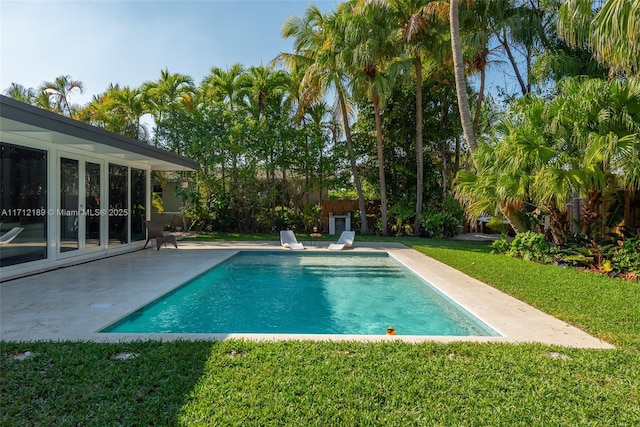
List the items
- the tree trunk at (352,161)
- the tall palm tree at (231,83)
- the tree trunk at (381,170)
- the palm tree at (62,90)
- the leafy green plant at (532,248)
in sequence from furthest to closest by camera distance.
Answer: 1. the palm tree at (62,90)
2. the tall palm tree at (231,83)
3. the tree trunk at (352,161)
4. the tree trunk at (381,170)
5. the leafy green plant at (532,248)

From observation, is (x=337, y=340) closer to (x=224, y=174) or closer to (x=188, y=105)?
(x=224, y=174)

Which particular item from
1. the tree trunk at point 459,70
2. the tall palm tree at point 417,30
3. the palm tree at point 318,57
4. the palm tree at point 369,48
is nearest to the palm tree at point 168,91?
the palm tree at point 318,57

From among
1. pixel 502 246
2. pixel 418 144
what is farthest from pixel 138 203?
pixel 502 246

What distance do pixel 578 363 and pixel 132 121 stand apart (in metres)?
21.2

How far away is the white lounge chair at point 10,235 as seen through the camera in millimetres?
6895

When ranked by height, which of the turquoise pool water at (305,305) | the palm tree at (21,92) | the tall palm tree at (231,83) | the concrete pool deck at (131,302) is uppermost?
the palm tree at (21,92)

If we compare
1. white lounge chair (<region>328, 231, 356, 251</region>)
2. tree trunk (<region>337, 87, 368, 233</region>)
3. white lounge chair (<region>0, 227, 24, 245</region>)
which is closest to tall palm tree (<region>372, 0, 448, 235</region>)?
tree trunk (<region>337, 87, 368, 233</region>)

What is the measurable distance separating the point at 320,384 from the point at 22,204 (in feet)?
24.6

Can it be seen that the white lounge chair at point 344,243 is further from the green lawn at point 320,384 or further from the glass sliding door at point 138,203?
the green lawn at point 320,384

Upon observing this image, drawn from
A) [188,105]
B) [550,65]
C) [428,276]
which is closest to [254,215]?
[188,105]

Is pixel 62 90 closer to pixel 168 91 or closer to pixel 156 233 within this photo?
pixel 168 91

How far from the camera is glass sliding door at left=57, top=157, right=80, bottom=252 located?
8445 mm

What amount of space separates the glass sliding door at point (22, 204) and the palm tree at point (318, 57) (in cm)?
982

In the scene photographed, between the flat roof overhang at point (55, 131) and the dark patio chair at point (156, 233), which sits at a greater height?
the flat roof overhang at point (55, 131)
